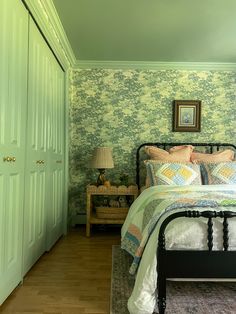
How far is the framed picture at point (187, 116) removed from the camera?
12.9 ft

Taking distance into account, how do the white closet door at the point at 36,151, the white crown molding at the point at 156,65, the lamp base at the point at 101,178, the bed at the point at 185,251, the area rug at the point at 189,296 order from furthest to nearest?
1. the white crown molding at the point at 156,65
2. the lamp base at the point at 101,178
3. the white closet door at the point at 36,151
4. the area rug at the point at 189,296
5. the bed at the point at 185,251

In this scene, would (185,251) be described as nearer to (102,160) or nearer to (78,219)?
(102,160)

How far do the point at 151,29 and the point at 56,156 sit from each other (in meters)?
1.70

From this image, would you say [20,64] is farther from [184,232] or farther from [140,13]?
[184,232]

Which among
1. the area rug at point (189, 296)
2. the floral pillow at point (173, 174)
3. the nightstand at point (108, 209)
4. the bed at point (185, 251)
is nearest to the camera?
the bed at point (185, 251)

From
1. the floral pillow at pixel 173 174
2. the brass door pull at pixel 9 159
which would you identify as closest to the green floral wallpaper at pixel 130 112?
the floral pillow at pixel 173 174

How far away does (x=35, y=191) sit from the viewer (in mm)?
2424

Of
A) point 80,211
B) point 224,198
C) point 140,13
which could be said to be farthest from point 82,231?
point 140,13

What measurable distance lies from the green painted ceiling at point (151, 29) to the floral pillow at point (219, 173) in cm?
141

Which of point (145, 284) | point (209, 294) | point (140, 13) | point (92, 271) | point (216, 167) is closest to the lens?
point (145, 284)

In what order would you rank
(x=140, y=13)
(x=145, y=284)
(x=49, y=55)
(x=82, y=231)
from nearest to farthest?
(x=145, y=284)
(x=140, y=13)
(x=49, y=55)
(x=82, y=231)

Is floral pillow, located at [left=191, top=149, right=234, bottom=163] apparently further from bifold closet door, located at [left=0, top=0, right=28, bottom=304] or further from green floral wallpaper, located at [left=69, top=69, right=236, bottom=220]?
bifold closet door, located at [left=0, top=0, right=28, bottom=304]

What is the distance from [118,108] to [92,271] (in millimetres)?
2291

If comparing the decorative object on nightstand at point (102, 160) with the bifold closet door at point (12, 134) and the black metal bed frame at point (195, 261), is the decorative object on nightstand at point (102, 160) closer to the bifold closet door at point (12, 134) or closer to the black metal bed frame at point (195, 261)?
the bifold closet door at point (12, 134)
